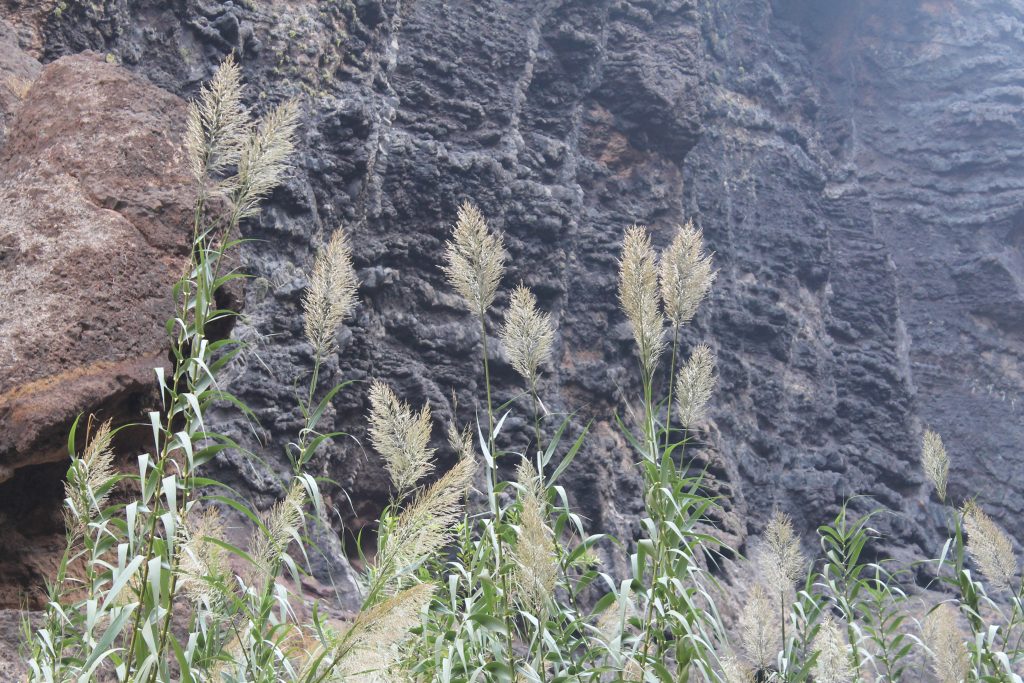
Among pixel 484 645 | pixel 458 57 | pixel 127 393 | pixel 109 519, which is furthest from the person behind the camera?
pixel 458 57

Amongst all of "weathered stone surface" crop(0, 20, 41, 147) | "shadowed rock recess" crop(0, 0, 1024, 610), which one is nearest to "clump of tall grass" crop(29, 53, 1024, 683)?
"shadowed rock recess" crop(0, 0, 1024, 610)

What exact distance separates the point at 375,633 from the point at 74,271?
261 centimetres

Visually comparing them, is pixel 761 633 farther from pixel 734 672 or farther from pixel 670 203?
pixel 670 203

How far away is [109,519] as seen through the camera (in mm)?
2160

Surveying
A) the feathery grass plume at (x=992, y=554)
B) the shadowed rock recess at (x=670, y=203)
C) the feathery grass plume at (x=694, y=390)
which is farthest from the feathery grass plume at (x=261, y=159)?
the feathery grass plume at (x=992, y=554)

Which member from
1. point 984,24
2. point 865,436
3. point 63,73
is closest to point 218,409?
point 63,73

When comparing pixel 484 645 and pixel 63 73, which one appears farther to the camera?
pixel 63 73

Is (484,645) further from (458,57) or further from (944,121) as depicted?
(944,121)

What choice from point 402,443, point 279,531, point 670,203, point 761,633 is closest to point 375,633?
point 279,531

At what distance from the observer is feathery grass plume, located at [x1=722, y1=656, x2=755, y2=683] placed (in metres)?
2.64

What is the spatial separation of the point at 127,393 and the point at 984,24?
21.3 metres

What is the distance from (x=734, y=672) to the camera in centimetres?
277

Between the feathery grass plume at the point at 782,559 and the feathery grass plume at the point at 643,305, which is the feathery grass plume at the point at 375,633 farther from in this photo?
the feathery grass plume at the point at 782,559

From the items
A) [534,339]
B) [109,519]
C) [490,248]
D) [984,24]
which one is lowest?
[109,519]
